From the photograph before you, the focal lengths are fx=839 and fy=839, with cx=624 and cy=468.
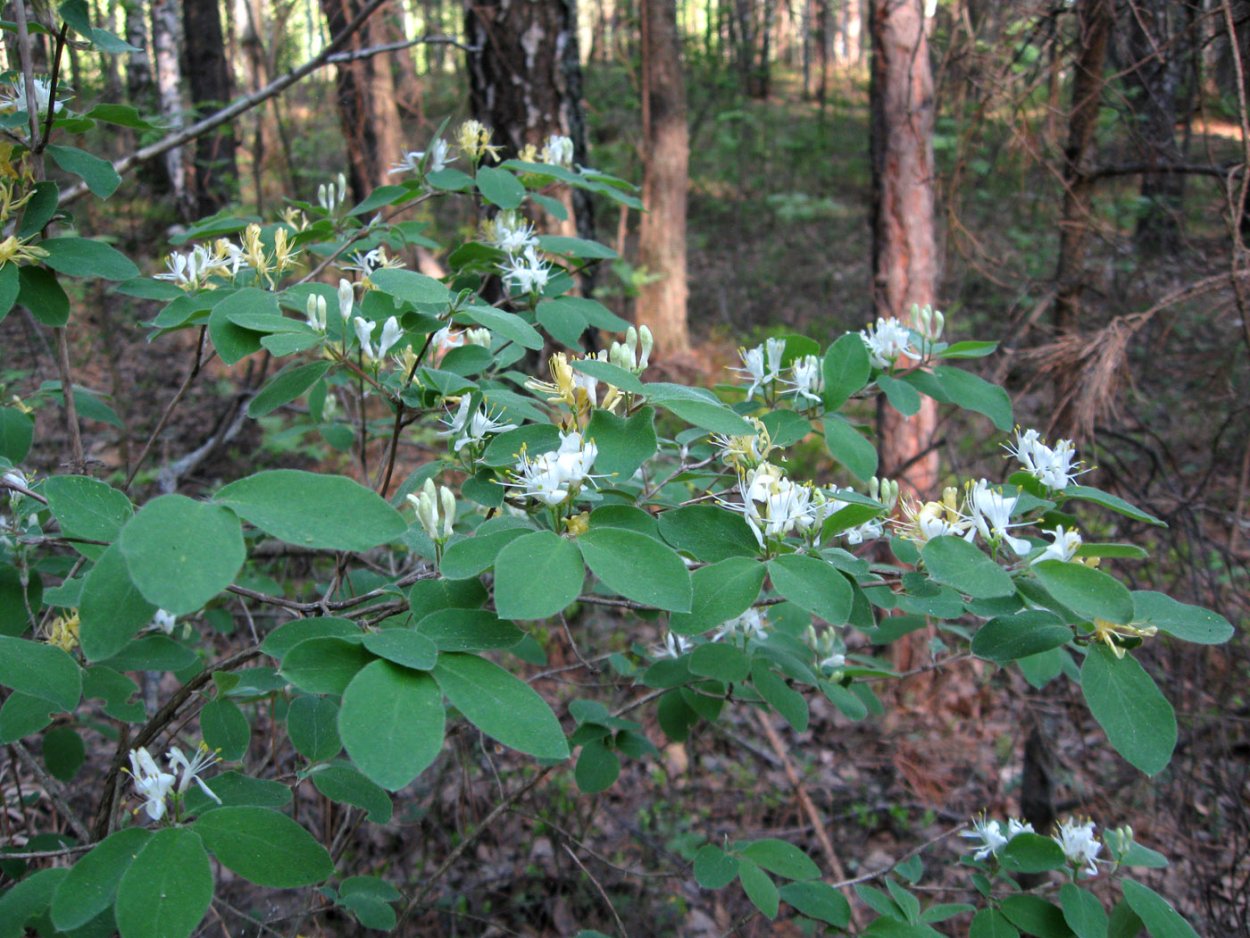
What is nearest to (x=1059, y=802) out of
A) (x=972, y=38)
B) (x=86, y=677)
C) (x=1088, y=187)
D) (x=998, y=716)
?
(x=998, y=716)

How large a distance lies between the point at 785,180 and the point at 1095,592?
12.7 m

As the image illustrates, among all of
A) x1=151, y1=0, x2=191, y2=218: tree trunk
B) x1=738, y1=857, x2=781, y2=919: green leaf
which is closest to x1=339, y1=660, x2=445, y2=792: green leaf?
x1=738, y1=857, x2=781, y2=919: green leaf

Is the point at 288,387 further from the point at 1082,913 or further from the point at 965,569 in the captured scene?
the point at 1082,913

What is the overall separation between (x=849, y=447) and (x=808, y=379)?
0.45 feet

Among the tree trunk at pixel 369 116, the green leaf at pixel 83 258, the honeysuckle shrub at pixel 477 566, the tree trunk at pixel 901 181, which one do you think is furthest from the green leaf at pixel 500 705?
the tree trunk at pixel 369 116

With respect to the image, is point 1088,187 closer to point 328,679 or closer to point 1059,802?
point 1059,802

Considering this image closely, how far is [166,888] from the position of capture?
96cm

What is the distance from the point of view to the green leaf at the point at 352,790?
4.25 feet

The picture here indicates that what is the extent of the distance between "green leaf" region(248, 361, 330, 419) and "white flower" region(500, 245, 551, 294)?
51 cm

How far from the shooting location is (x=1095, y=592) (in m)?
1.01

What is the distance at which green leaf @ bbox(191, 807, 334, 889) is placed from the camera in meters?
1.03

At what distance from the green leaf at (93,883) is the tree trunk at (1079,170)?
291cm

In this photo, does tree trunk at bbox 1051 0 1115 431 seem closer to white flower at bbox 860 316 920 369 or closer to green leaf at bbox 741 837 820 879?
white flower at bbox 860 316 920 369

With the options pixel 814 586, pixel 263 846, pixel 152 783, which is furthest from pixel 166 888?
pixel 814 586
